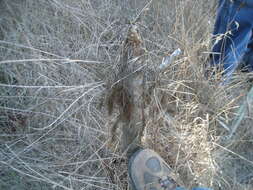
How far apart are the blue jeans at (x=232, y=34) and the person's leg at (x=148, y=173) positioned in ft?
2.26

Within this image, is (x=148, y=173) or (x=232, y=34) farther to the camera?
(x=232, y=34)

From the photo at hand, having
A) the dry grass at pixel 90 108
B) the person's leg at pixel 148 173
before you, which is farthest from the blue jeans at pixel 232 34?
the person's leg at pixel 148 173

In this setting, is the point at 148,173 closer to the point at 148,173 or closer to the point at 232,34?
the point at 148,173

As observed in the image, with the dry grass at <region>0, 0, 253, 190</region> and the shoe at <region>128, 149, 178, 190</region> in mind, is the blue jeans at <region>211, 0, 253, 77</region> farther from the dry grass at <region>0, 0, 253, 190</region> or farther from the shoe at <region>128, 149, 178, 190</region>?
the shoe at <region>128, 149, 178, 190</region>

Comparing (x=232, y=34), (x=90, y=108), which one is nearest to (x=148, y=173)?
(x=90, y=108)

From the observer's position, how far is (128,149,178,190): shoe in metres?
1.25

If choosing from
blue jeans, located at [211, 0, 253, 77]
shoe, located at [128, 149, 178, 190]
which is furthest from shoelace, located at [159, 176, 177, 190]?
blue jeans, located at [211, 0, 253, 77]

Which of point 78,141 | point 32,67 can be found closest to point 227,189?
point 78,141

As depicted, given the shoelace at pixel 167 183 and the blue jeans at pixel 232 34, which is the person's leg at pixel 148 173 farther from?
the blue jeans at pixel 232 34

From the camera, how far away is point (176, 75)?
64.2 inches

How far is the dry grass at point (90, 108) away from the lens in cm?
129

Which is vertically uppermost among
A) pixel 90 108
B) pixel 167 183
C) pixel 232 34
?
pixel 232 34

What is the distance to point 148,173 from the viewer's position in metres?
1.28

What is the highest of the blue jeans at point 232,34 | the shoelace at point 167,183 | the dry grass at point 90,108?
the blue jeans at point 232,34
